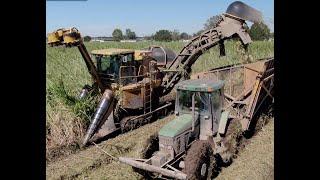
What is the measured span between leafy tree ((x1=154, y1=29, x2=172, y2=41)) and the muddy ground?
153ft

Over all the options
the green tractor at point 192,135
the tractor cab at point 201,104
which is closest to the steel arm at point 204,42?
the green tractor at point 192,135

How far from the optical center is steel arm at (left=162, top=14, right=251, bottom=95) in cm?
1403

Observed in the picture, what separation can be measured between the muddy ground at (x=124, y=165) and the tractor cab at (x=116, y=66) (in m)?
2.17

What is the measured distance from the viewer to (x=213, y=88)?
28.7 ft

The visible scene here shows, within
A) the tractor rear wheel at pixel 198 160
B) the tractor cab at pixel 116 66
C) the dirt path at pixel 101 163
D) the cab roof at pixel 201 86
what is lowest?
the dirt path at pixel 101 163

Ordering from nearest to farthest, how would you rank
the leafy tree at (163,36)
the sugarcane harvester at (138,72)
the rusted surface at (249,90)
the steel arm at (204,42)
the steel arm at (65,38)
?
the rusted surface at (249,90)
the steel arm at (65,38)
the sugarcane harvester at (138,72)
the steel arm at (204,42)
the leafy tree at (163,36)

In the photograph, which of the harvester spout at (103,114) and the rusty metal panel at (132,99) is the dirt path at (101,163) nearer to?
the harvester spout at (103,114)

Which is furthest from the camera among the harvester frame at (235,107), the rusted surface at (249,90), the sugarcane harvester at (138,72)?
the sugarcane harvester at (138,72)

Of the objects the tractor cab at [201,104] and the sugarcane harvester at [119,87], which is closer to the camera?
the tractor cab at [201,104]

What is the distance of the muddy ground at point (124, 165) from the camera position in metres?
8.66
